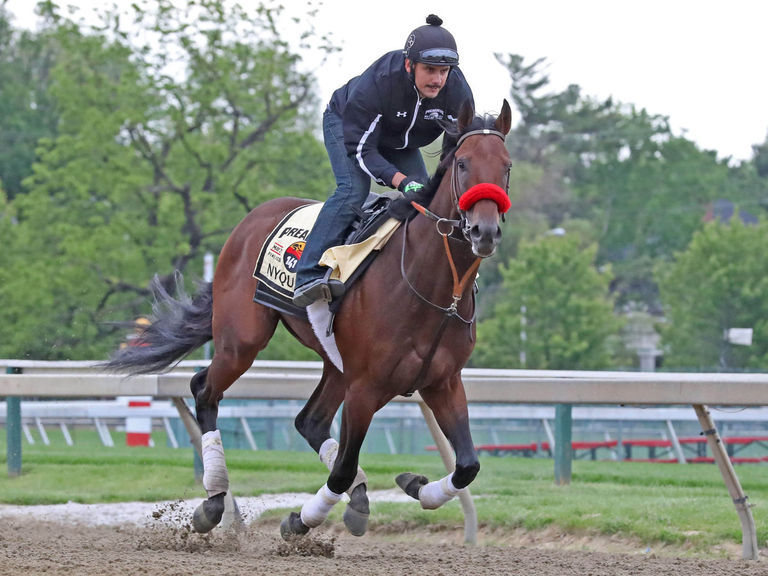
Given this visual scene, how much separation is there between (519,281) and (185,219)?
13589mm

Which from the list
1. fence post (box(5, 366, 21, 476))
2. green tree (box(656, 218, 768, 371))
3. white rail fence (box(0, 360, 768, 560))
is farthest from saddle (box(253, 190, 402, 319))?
green tree (box(656, 218, 768, 371))

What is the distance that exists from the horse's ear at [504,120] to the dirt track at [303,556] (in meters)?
2.18

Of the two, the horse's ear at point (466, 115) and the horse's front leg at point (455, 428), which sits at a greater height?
the horse's ear at point (466, 115)

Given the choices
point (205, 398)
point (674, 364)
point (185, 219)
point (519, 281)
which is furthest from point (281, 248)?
point (519, 281)

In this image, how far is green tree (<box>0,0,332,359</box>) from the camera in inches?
987

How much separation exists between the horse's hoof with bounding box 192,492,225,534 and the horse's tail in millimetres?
1428

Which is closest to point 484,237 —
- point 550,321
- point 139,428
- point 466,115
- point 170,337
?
point 466,115

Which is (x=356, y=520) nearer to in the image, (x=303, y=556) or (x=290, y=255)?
(x=303, y=556)

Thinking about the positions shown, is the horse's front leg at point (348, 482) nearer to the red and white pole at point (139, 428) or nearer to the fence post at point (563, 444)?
the fence post at point (563, 444)

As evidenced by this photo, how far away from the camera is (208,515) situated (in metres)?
6.65

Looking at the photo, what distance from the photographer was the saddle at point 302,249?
5.97 m

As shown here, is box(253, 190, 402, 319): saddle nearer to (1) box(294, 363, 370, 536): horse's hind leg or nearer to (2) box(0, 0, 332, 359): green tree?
(1) box(294, 363, 370, 536): horse's hind leg

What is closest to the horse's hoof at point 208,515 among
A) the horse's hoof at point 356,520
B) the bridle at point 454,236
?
the horse's hoof at point 356,520

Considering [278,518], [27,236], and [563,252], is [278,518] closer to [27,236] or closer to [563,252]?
[27,236]
